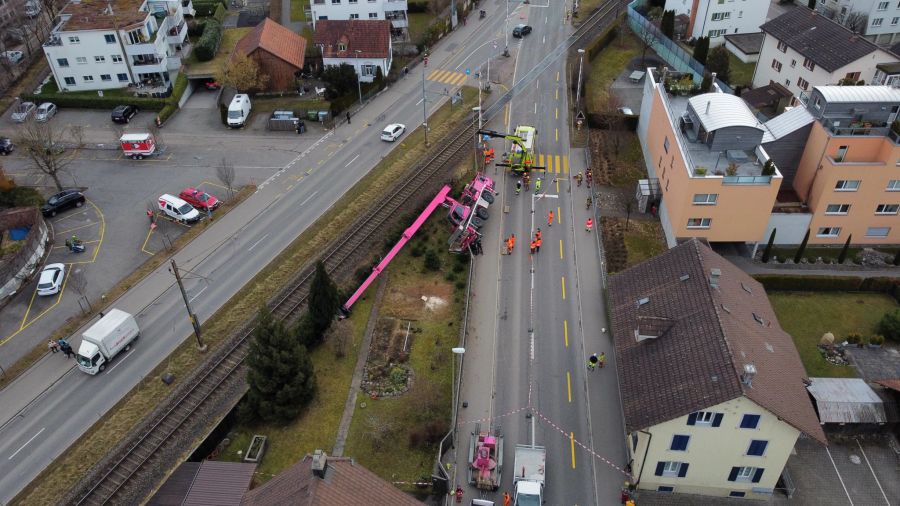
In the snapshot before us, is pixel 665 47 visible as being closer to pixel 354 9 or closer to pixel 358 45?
pixel 358 45

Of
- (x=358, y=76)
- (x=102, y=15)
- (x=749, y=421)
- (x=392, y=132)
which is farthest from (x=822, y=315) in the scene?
(x=102, y=15)

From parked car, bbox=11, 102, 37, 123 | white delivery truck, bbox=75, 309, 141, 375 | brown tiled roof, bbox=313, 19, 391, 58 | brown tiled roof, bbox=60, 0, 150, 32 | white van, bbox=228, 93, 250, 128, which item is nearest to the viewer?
white delivery truck, bbox=75, 309, 141, 375

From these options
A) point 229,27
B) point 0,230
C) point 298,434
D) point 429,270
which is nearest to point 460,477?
point 298,434

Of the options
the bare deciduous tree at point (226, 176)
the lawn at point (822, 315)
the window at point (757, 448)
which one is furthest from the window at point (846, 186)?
the bare deciduous tree at point (226, 176)

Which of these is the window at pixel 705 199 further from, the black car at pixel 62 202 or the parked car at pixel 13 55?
the parked car at pixel 13 55

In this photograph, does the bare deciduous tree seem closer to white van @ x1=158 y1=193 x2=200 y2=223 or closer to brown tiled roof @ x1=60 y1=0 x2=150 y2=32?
white van @ x1=158 y1=193 x2=200 y2=223

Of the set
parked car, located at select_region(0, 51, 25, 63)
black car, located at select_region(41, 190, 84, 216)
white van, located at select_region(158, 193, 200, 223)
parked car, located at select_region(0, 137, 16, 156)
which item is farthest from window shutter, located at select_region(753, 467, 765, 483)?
parked car, located at select_region(0, 51, 25, 63)

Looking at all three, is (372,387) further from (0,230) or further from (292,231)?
(0,230)
